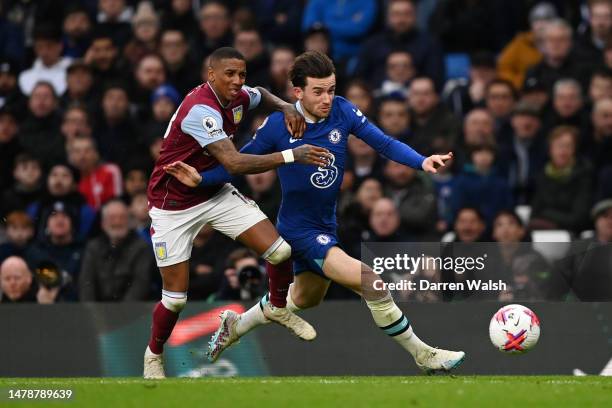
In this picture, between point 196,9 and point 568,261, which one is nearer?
point 568,261

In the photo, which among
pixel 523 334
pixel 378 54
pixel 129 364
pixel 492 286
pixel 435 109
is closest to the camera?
pixel 523 334

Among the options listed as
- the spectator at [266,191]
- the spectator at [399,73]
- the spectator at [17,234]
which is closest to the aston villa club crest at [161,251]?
the spectator at [266,191]

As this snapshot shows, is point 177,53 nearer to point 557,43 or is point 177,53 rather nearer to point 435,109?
point 435,109

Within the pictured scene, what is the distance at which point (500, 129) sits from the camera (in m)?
15.6

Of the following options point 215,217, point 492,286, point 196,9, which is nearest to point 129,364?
point 215,217

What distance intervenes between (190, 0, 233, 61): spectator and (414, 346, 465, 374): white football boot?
759 centimetres

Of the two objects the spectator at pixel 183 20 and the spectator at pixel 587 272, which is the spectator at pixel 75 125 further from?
the spectator at pixel 587 272

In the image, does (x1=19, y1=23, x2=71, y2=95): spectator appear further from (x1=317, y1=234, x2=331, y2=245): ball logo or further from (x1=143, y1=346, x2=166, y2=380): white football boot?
(x1=317, y1=234, x2=331, y2=245): ball logo

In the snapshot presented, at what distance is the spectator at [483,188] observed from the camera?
14.6 metres

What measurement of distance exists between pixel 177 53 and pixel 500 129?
4172 millimetres

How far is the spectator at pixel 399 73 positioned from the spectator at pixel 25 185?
4.04 m

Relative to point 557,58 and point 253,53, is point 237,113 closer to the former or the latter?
point 253,53

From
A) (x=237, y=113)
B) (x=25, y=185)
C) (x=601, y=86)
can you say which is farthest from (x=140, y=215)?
(x=601, y=86)

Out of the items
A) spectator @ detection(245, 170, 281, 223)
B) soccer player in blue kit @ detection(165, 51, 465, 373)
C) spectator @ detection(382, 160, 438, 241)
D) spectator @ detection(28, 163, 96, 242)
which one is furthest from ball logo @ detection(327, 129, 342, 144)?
spectator @ detection(28, 163, 96, 242)
